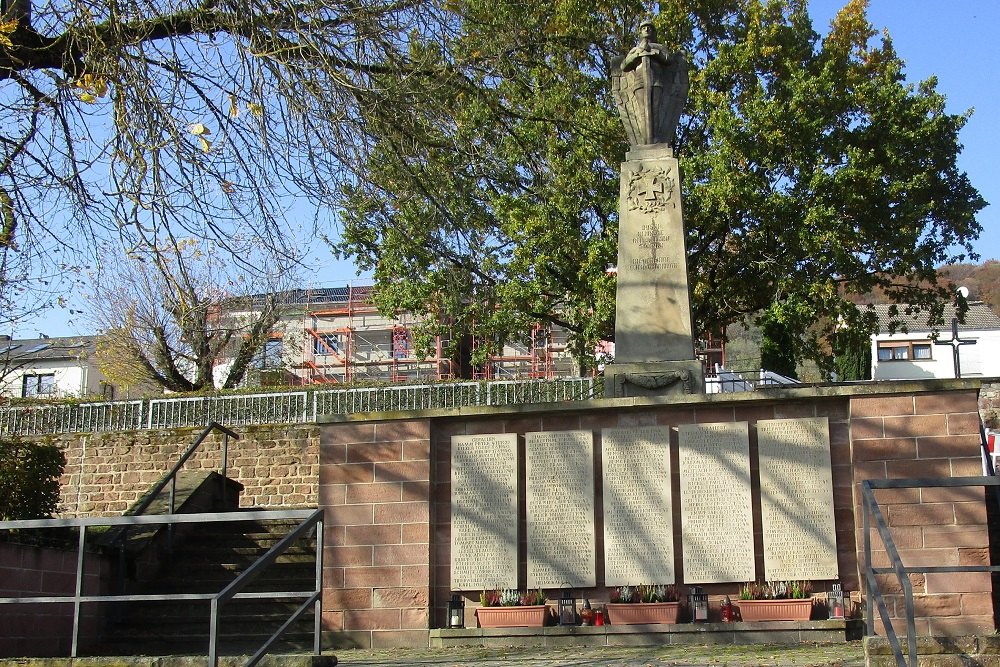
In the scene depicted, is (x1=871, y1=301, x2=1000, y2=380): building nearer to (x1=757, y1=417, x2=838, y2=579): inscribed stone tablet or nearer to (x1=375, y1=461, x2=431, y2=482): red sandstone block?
(x1=757, y1=417, x2=838, y2=579): inscribed stone tablet

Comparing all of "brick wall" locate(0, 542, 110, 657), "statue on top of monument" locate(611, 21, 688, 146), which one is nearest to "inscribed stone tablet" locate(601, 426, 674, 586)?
"statue on top of monument" locate(611, 21, 688, 146)

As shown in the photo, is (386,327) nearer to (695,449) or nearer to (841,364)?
(841,364)

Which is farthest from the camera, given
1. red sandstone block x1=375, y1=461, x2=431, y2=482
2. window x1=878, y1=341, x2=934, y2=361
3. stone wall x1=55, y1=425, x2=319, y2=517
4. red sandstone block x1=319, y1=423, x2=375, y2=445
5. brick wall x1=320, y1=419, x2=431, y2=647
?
window x1=878, y1=341, x2=934, y2=361

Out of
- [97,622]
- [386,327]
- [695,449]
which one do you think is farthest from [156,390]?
[695,449]

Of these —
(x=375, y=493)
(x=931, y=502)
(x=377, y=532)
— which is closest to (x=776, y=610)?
(x=931, y=502)

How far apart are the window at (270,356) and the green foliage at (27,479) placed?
22.6m

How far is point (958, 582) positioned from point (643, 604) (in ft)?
7.74

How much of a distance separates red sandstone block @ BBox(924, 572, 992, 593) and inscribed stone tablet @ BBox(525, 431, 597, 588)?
2582 mm

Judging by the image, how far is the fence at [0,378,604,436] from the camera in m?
21.4

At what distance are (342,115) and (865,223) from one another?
50.9 feet

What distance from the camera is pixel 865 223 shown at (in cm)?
2134

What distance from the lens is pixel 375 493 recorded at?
9.56 meters

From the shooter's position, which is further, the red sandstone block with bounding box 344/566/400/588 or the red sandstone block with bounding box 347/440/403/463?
the red sandstone block with bounding box 347/440/403/463

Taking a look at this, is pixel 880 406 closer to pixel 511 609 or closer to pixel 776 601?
pixel 776 601
